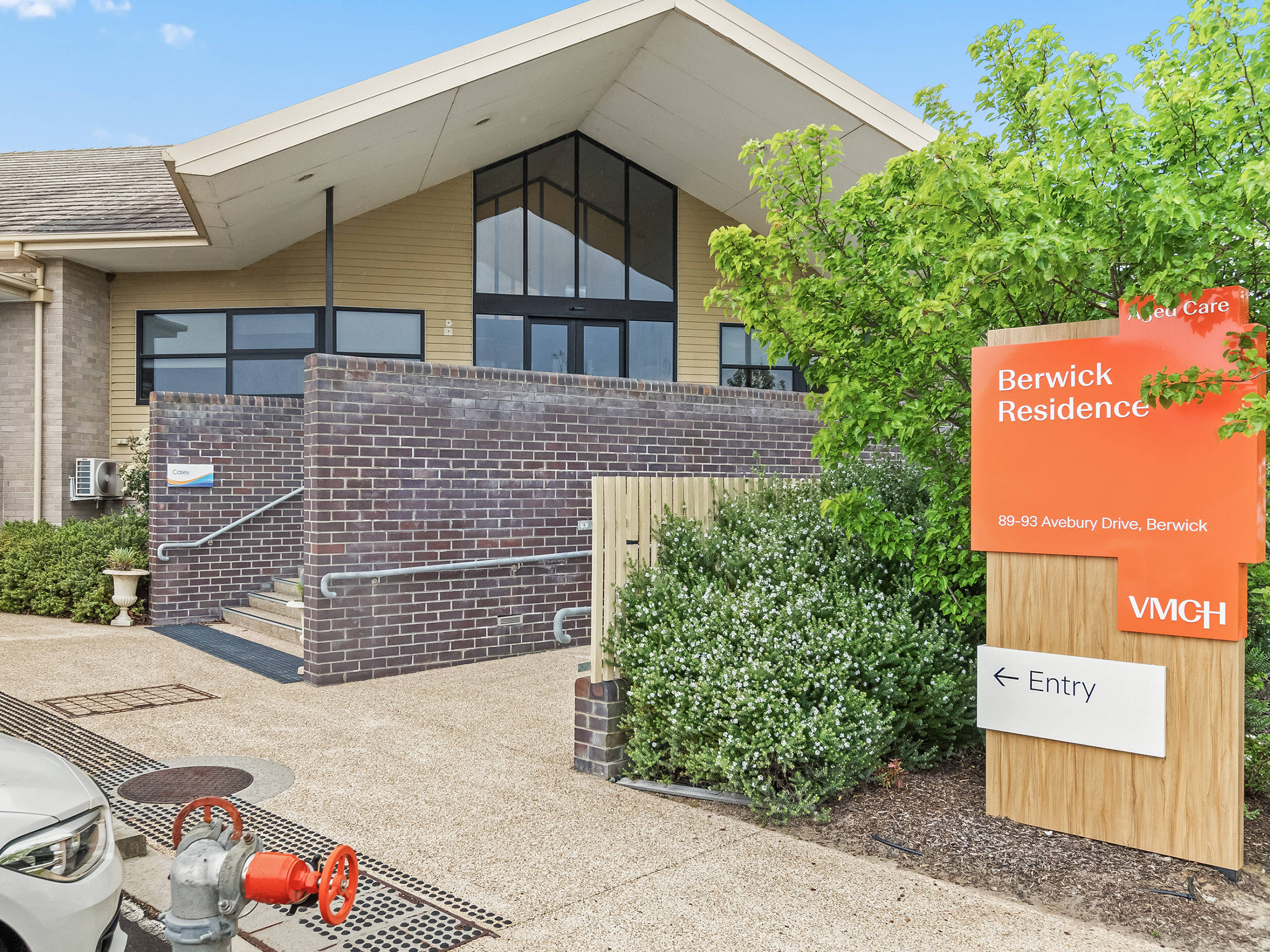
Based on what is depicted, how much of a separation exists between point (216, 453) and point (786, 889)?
8.86 m

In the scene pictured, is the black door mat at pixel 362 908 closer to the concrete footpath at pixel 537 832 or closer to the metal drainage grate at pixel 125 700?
the concrete footpath at pixel 537 832

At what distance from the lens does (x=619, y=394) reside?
9.66m

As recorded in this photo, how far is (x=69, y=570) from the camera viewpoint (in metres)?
10.5

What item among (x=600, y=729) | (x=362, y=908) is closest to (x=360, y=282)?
(x=600, y=729)

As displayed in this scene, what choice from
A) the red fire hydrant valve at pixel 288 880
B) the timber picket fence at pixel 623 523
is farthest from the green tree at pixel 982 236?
the red fire hydrant valve at pixel 288 880

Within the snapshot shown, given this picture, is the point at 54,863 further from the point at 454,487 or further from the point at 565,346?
the point at 565,346

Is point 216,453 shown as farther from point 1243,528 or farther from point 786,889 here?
point 1243,528

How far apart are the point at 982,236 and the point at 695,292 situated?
10384 millimetres

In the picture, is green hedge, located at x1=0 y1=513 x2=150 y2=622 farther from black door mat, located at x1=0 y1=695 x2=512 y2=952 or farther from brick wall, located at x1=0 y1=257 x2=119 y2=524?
black door mat, located at x1=0 y1=695 x2=512 y2=952

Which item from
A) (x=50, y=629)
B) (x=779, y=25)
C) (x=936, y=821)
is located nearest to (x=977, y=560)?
(x=936, y=821)

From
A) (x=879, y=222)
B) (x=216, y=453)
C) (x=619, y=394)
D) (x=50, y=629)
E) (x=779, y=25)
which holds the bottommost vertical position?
(x=50, y=629)

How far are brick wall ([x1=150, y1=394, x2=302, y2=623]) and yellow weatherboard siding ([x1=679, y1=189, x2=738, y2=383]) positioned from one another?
235 inches

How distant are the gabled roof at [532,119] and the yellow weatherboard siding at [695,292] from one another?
0.85m

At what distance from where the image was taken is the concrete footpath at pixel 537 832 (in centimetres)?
326
